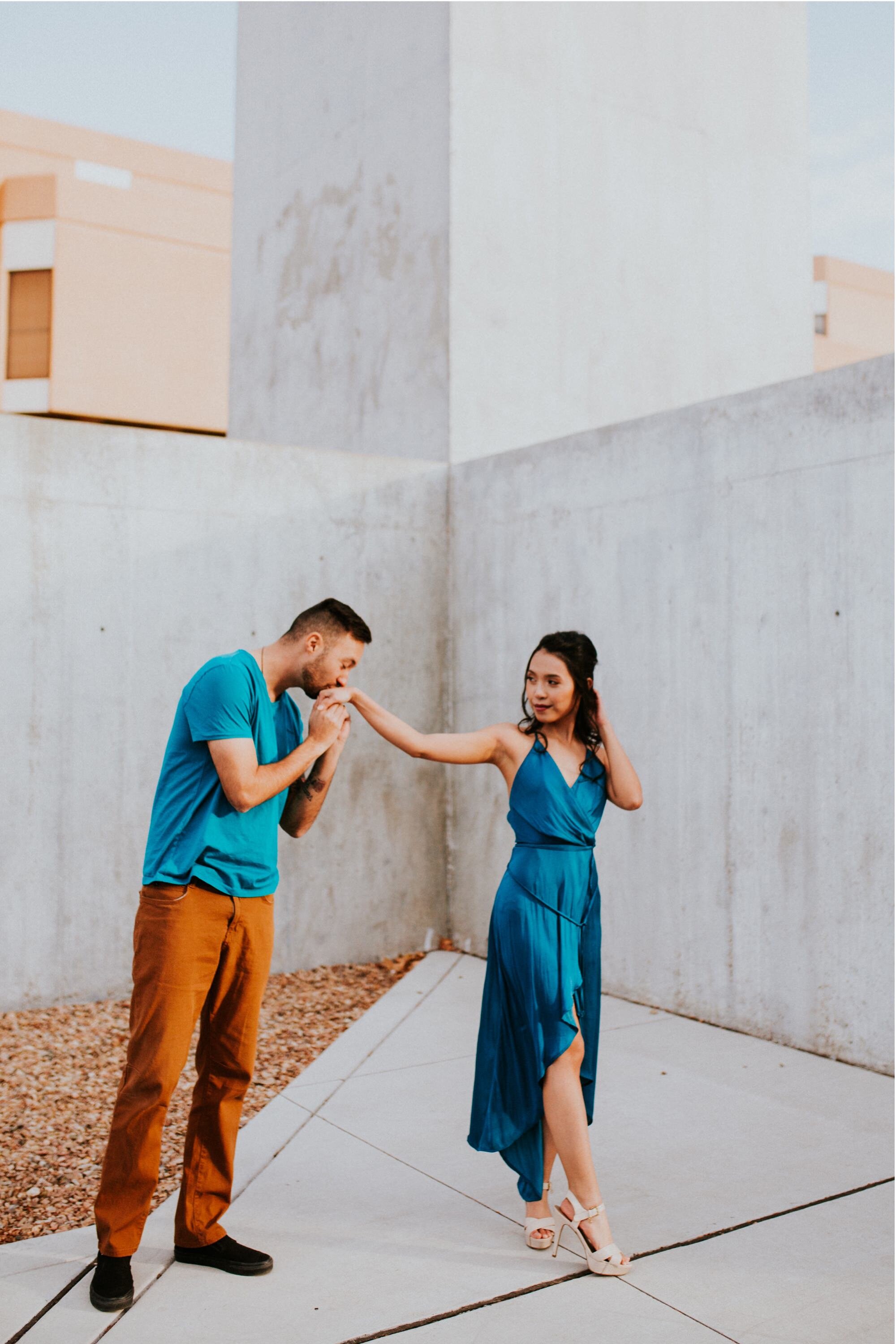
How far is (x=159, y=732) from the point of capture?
6289 mm

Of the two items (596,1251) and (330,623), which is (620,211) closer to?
(330,623)

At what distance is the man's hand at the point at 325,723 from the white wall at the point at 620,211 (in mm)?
4805

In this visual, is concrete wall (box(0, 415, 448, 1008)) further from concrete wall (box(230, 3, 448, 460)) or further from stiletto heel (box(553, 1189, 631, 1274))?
stiletto heel (box(553, 1189, 631, 1274))

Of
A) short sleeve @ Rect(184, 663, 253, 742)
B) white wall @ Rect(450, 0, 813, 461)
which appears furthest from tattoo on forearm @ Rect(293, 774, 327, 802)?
white wall @ Rect(450, 0, 813, 461)

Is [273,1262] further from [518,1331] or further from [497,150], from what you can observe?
[497,150]

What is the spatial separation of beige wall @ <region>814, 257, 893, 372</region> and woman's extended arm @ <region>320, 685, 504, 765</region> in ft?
129

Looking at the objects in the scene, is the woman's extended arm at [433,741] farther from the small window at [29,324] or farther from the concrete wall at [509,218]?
the small window at [29,324]

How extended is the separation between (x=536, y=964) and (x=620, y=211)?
6.69m

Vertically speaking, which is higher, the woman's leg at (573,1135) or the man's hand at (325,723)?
the man's hand at (325,723)

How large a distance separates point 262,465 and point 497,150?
2.99 m

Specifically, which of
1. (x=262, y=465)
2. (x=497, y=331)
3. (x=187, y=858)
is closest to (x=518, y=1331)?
(x=187, y=858)

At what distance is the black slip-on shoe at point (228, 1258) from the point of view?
10.4 ft

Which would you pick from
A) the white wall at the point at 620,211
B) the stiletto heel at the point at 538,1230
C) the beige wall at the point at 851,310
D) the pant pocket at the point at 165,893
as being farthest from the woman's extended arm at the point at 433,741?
the beige wall at the point at 851,310

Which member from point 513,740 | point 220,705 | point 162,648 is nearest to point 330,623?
point 220,705
